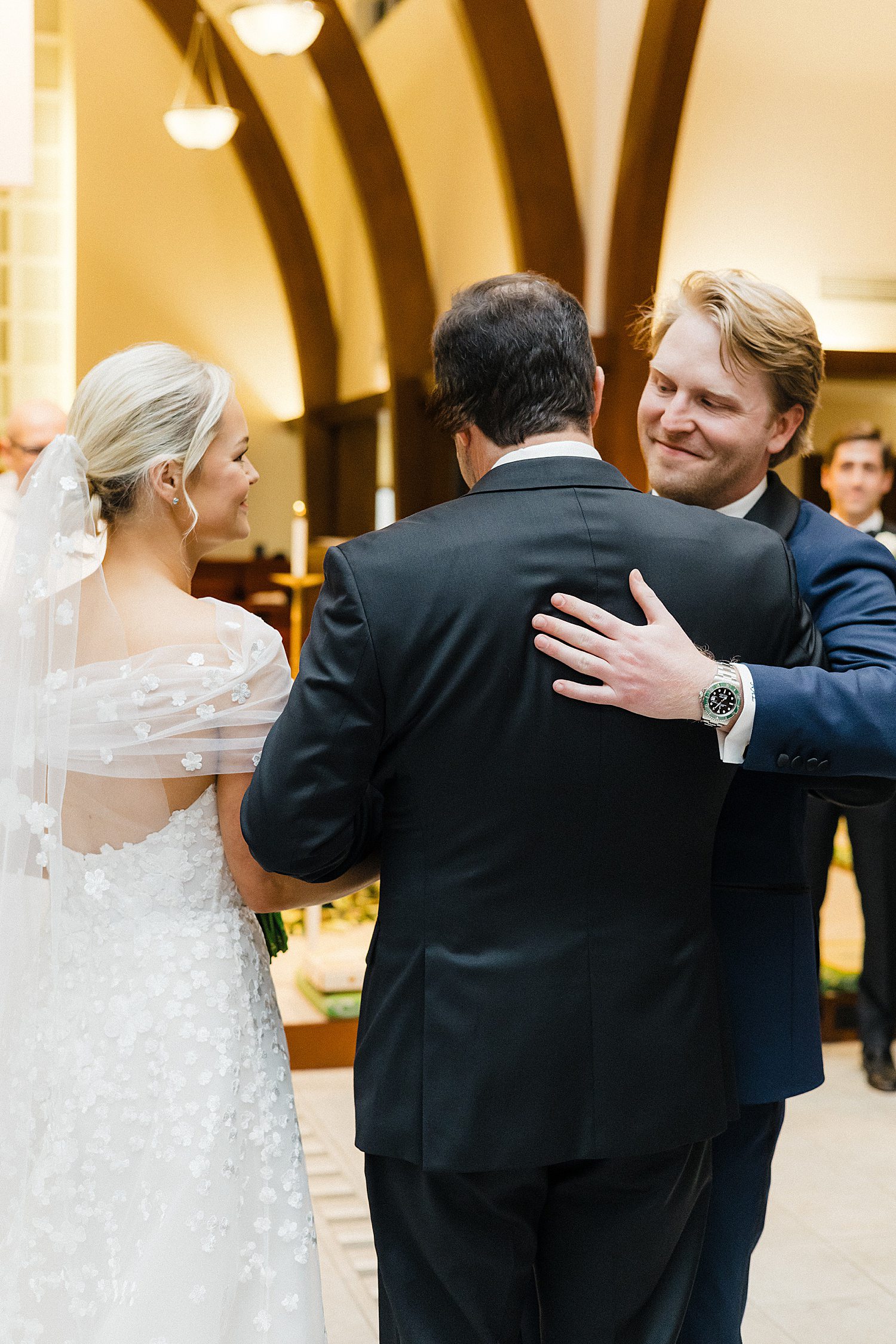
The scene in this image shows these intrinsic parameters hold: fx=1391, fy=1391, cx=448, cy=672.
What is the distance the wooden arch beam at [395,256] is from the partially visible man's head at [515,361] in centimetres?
710

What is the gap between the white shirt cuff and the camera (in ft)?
5.36

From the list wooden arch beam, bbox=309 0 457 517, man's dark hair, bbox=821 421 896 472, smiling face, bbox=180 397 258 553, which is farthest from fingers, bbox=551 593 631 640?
wooden arch beam, bbox=309 0 457 517

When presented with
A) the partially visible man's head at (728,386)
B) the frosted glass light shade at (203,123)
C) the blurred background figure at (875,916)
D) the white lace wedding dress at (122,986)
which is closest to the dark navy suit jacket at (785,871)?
the partially visible man's head at (728,386)

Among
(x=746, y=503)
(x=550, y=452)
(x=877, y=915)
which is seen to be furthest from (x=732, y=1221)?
(x=877, y=915)

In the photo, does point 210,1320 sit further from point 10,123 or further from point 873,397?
point 873,397

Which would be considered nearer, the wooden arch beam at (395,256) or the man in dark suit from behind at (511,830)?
the man in dark suit from behind at (511,830)

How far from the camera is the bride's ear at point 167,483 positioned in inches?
75.6

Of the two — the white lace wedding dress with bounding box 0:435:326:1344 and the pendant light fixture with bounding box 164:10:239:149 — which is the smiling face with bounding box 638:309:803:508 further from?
the pendant light fixture with bounding box 164:10:239:149

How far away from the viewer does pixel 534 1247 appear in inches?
67.9

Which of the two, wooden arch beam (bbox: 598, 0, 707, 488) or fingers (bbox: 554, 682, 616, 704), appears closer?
fingers (bbox: 554, 682, 616, 704)

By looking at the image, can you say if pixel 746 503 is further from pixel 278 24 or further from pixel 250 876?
pixel 278 24

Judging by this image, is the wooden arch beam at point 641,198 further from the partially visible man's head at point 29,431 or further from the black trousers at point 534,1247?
the black trousers at point 534,1247

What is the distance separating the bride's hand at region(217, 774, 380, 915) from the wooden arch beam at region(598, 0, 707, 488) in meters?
4.60

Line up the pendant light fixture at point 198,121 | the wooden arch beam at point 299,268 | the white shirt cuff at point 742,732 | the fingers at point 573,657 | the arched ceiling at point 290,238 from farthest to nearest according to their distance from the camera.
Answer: the wooden arch beam at point 299,268, the arched ceiling at point 290,238, the pendant light fixture at point 198,121, the white shirt cuff at point 742,732, the fingers at point 573,657
